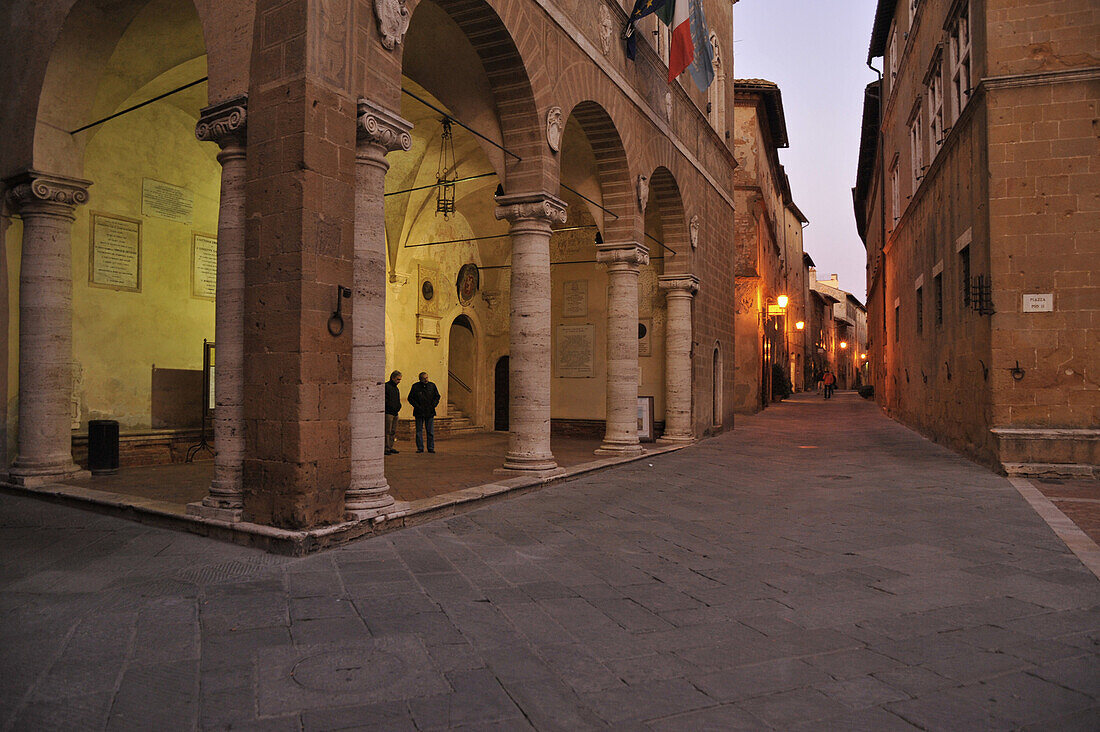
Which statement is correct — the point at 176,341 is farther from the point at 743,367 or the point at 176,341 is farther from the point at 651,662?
the point at 743,367

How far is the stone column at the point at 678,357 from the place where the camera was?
44.4 ft

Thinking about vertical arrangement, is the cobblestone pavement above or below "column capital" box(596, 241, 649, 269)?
below

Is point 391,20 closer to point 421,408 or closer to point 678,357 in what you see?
point 421,408

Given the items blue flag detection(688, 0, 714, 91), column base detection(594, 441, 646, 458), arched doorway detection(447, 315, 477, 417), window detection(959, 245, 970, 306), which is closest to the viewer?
window detection(959, 245, 970, 306)

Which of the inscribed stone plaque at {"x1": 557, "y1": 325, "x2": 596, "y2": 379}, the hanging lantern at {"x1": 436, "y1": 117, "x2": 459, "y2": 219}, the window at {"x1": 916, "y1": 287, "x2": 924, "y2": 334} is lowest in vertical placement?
the inscribed stone plaque at {"x1": 557, "y1": 325, "x2": 596, "y2": 379}

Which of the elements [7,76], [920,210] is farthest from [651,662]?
[920,210]

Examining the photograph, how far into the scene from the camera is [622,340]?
11.1 metres

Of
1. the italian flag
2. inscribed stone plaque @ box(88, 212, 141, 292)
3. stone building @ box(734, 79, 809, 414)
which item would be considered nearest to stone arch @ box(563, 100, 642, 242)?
the italian flag

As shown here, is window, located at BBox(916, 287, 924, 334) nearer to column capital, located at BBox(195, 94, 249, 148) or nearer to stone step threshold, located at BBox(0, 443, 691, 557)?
stone step threshold, located at BBox(0, 443, 691, 557)

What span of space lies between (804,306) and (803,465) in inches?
1705

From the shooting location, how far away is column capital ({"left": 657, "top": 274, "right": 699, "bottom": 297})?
13.6 metres

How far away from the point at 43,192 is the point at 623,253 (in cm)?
729

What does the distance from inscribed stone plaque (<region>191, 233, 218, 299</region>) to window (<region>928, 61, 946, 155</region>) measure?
39.4ft

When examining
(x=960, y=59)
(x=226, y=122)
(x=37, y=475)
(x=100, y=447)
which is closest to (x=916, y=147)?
(x=960, y=59)
